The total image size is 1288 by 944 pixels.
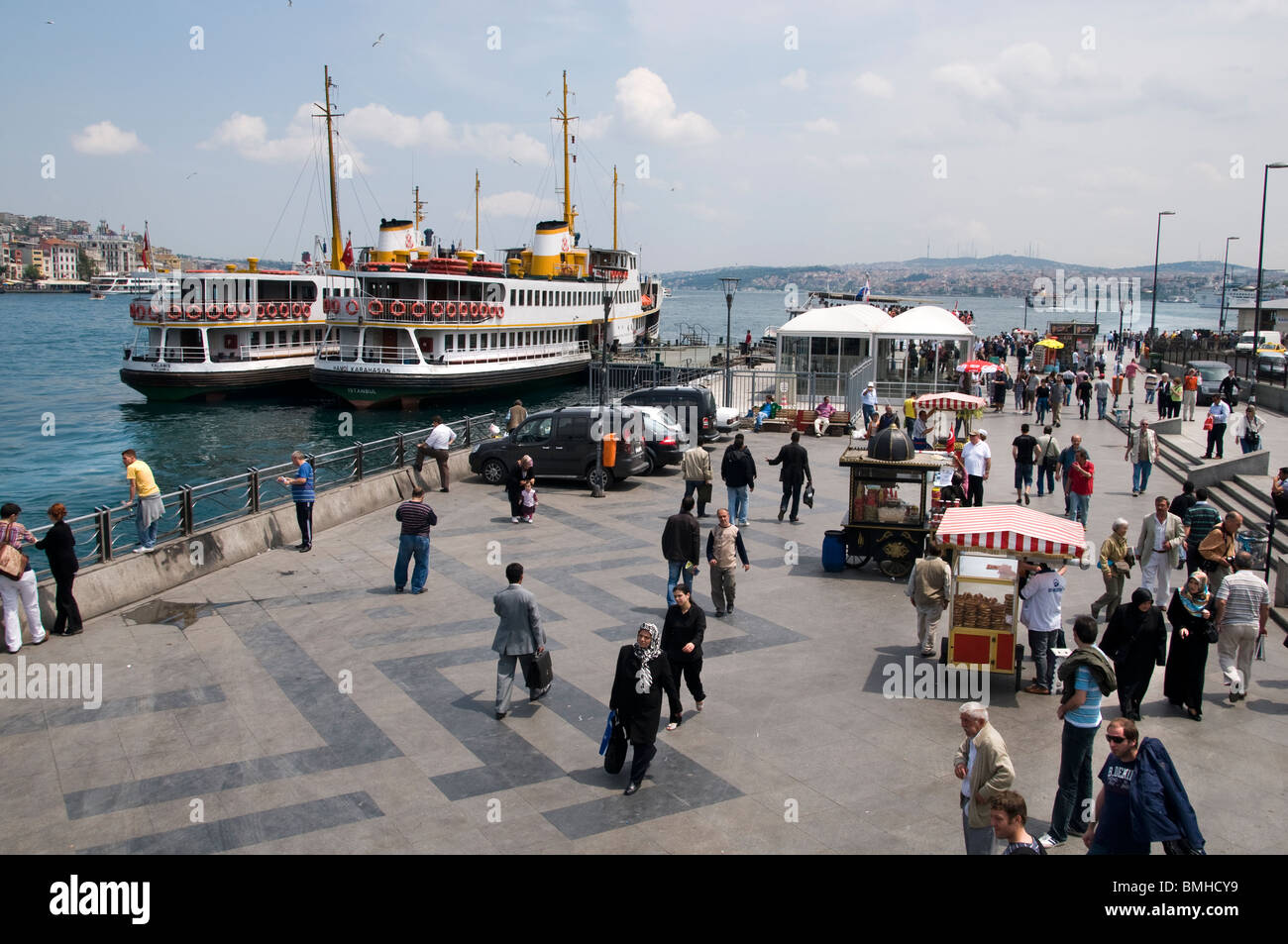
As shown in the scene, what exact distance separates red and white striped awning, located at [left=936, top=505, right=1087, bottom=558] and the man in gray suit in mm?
4241

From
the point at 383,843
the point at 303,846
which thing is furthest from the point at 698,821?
the point at 303,846

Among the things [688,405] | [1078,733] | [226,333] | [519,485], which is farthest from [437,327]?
[1078,733]

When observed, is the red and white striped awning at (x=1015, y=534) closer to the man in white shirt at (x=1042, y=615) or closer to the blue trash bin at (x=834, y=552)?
the man in white shirt at (x=1042, y=615)

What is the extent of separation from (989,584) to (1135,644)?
1.68m

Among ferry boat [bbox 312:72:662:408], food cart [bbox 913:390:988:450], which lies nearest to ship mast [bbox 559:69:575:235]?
ferry boat [bbox 312:72:662:408]

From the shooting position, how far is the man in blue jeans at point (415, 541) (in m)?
13.0

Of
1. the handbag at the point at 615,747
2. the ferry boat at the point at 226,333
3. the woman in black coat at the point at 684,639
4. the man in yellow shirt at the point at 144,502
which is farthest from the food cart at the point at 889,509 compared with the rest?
the ferry boat at the point at 226,333

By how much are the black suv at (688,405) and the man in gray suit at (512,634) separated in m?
14.8

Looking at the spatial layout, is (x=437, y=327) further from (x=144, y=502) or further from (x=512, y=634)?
(x=512, y=634)

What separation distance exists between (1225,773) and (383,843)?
678cm
